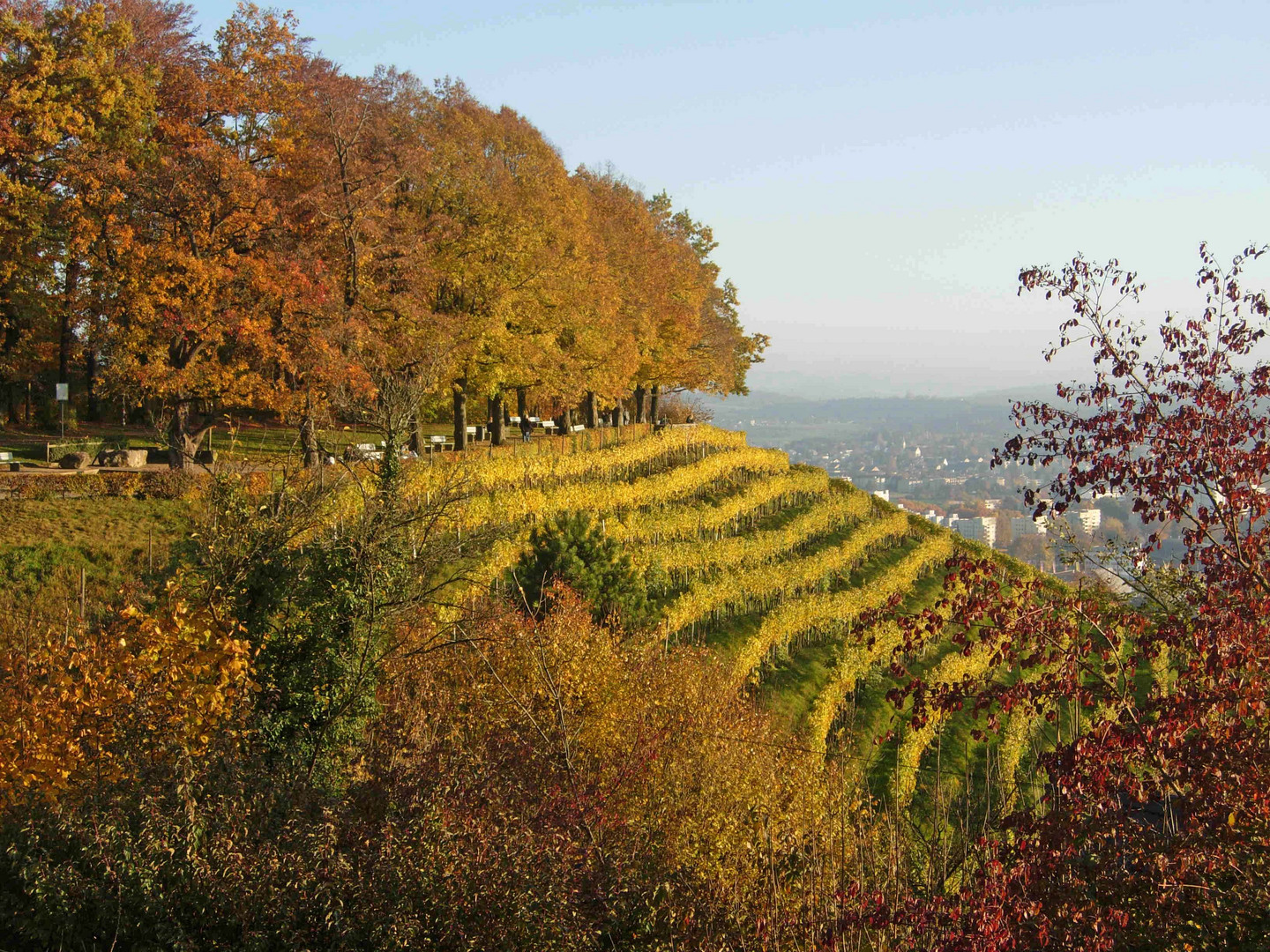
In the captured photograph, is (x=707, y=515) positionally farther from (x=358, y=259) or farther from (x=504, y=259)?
(x=358, y=259)

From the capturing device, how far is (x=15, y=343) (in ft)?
106

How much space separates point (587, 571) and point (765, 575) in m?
9.07

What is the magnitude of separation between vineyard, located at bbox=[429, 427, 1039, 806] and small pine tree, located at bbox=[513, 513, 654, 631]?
2.27 ft

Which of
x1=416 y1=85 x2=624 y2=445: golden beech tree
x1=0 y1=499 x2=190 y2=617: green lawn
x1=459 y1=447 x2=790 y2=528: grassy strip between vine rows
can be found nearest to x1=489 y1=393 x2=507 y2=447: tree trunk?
x1=416 y1=85 x2=624 y2=445: golden beech tree

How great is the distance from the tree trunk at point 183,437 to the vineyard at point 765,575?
5.67 meters

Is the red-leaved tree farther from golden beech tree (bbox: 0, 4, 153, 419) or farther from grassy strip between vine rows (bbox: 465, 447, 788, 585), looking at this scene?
golden beech tree (bbox: 0, 4, 153, 419)

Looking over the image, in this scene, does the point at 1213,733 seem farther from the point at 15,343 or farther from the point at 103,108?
the point at 15,343

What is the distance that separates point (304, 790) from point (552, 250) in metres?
26.5

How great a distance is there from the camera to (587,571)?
2297cm

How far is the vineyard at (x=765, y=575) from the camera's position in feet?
80.3

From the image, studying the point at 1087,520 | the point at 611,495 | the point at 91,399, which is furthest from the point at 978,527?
the point at 91,399

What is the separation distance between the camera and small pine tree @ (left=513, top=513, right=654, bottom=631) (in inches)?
898

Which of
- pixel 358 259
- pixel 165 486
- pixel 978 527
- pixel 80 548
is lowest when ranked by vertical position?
pixel 978 527

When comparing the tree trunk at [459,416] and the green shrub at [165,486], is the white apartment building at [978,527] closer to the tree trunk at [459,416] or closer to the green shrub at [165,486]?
the tree trunk at [459,416]
